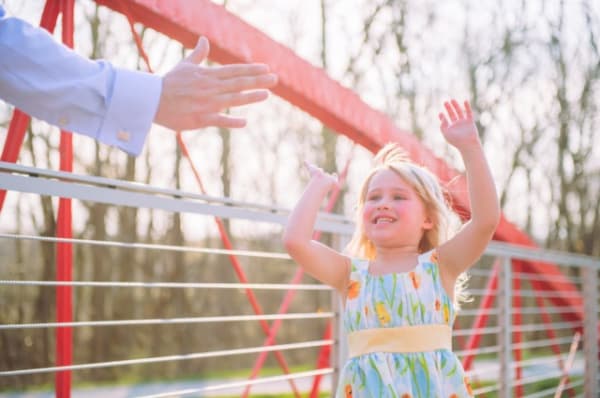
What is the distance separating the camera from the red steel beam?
2455mm

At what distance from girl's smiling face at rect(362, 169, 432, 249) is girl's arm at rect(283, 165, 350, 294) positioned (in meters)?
0.11

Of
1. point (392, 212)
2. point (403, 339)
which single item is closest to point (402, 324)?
point (403, 339)

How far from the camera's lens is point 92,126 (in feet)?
3.78

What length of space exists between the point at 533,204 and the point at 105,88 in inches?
441

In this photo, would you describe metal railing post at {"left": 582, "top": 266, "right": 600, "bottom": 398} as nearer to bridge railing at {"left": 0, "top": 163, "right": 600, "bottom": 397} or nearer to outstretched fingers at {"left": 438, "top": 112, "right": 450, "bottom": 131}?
bridge railing at {"left": 0, "top": 163, "right": 600, "bottom": 397}

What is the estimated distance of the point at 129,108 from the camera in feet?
3.82

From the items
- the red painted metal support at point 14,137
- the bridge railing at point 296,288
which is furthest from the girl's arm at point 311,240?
the red painted metal support at point 14,137

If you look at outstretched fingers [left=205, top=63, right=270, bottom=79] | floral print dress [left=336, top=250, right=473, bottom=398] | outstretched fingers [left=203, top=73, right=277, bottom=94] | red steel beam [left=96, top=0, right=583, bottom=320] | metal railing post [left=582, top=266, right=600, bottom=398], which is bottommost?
metal railing post [left=582, top=266, right=600, bottom=398]

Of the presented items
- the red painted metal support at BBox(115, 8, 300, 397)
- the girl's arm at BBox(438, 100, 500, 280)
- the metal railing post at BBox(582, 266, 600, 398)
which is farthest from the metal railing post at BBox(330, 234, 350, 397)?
the metal railing post at BBox(582, 266, 600, 398)

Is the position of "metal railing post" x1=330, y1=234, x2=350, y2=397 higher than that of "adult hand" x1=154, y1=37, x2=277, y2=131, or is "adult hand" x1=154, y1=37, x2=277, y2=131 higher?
"adult hand" x1=154, y1=37, x2=277, y2=131

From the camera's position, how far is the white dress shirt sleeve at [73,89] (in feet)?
3.55

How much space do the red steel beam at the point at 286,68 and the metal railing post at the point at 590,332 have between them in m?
1.68

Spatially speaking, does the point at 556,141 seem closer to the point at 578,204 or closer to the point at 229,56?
the point at 578,204

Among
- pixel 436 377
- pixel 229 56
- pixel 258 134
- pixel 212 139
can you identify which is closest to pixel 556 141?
pixel 258 134
